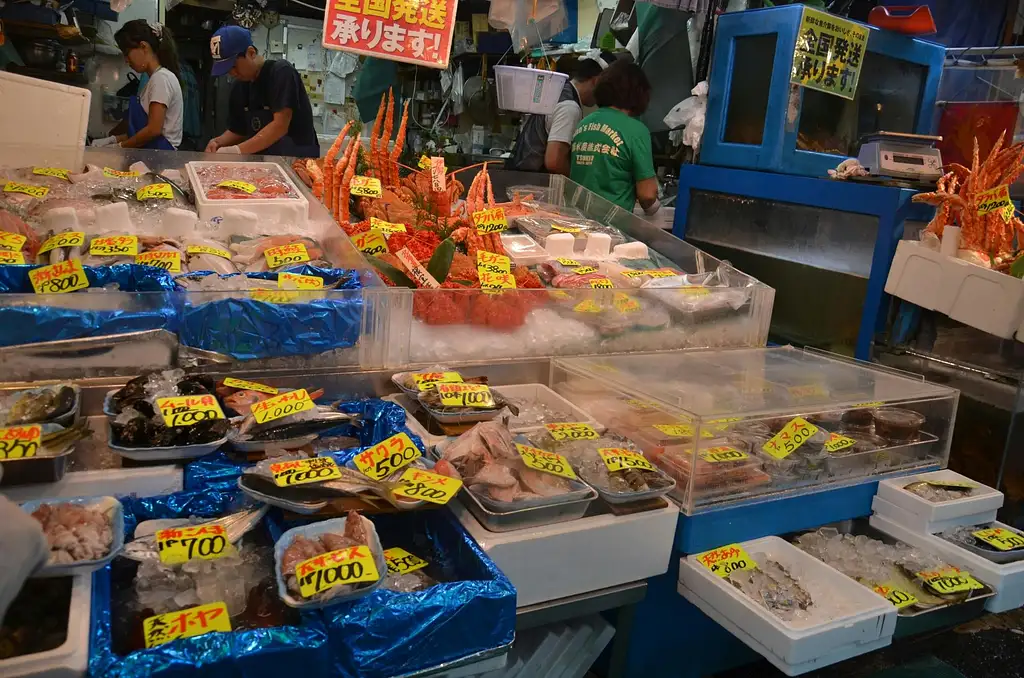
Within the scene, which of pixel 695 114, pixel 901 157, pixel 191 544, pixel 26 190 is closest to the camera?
pixel 191 544

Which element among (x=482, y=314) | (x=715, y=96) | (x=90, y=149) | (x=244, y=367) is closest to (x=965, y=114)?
(x=715, y=96)

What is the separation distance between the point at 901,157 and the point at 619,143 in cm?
149

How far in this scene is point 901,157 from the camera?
Result: 3367mm

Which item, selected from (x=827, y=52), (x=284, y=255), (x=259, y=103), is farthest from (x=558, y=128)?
(x=284, y=255)

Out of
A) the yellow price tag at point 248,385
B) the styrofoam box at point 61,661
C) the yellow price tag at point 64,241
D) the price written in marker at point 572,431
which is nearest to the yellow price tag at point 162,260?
the yellow price tag at point 64,241

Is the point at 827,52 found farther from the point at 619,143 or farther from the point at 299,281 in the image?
the point at 299,281

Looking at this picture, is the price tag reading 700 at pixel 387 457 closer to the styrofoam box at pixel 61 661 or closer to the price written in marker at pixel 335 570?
the price written in marker at pixel 335 570

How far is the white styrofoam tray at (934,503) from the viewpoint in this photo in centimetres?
202

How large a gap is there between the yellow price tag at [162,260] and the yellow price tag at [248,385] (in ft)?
1.89

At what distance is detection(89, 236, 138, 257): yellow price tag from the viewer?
225 centimetres

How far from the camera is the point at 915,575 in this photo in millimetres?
1861

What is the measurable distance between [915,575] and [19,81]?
362cm

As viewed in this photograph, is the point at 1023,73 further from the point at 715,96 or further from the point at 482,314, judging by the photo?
the point at 482,314

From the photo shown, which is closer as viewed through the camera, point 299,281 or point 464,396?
point 464,396
